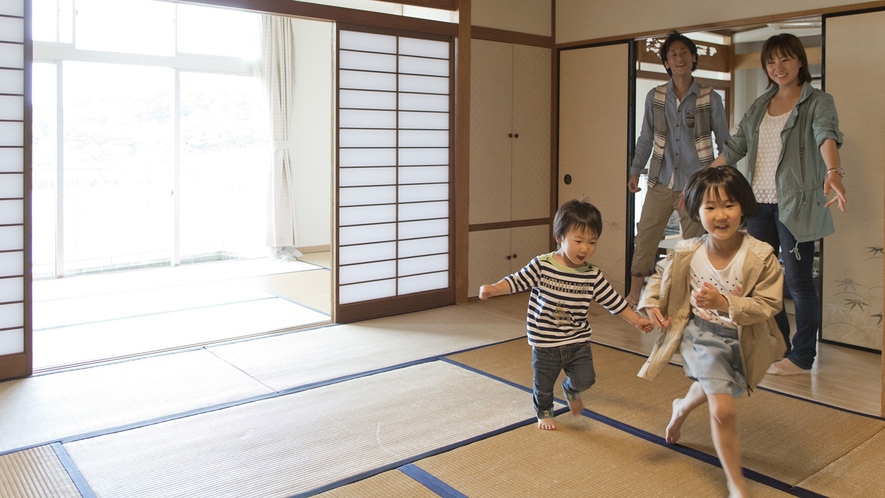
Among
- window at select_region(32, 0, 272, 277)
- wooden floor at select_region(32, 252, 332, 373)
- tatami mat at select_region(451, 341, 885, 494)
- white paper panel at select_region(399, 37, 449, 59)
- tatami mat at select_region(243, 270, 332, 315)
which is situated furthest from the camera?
window at select_region(32, 0, 272, 277)

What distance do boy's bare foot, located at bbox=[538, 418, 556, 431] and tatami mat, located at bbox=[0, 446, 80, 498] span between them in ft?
5.24

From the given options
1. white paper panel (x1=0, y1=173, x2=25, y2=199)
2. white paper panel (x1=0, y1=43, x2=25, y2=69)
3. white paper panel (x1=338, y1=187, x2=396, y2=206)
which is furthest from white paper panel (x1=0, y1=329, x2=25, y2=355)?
white paper panel (x1=338, y1=187, x2=396, y2=206)

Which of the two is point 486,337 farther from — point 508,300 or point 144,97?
point 144,97

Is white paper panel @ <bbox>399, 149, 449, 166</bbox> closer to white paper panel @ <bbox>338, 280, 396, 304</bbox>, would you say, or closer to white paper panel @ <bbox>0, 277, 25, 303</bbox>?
white paper panel @ <bbox>338, 280, 396, 304</bbox>

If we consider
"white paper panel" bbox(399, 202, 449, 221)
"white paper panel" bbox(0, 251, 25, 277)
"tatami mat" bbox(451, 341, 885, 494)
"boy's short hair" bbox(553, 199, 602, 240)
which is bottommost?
"tatami mat" bbox(451, 341, 885, 494)

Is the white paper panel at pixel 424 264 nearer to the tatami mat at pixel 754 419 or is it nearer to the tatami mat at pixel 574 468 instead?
the tatami mat at pixel 754 419

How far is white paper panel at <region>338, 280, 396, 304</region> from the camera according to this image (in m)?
4.60

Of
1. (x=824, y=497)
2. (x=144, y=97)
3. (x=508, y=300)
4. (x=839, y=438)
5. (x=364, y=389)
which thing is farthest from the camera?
(x=144, y=97)

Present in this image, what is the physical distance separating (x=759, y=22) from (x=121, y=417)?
3.97 meters

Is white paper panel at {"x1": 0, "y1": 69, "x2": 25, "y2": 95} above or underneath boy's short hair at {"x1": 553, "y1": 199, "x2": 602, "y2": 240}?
above

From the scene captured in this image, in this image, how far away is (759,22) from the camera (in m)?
4.32

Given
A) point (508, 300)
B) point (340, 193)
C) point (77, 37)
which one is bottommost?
point (508, 300)

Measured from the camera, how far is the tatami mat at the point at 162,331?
3.92 m

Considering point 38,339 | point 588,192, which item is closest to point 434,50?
point 588,192
